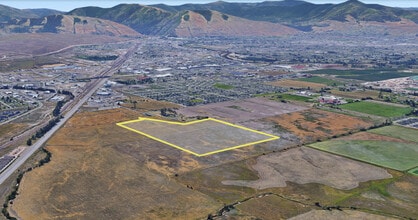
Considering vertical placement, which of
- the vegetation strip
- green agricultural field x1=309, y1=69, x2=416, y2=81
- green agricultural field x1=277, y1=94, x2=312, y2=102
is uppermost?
green agricultural field x1=309, y1=69, x2=416, y2=81

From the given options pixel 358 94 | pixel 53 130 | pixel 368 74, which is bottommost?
pixel 53 130

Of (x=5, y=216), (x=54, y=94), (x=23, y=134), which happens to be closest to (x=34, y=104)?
(x=54, y=94)

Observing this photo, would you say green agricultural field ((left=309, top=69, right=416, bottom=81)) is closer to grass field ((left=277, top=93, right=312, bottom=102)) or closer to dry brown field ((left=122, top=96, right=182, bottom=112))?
grass field ((left=277, top=93, right=312, bottom=102))

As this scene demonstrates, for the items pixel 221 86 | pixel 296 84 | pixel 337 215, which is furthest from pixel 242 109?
pixel 337 215

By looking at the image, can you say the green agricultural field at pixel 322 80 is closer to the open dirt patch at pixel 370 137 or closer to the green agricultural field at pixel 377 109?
the green agricultural field at pixel 377 109

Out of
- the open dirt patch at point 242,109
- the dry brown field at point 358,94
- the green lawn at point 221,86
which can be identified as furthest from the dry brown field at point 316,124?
the green lawn at point 221,86

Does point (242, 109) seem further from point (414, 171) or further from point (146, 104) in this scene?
point (414, 171)

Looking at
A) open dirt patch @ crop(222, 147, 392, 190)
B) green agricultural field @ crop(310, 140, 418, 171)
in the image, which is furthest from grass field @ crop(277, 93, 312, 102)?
open dirt patch @ crop(222, 147, 392, 190)
